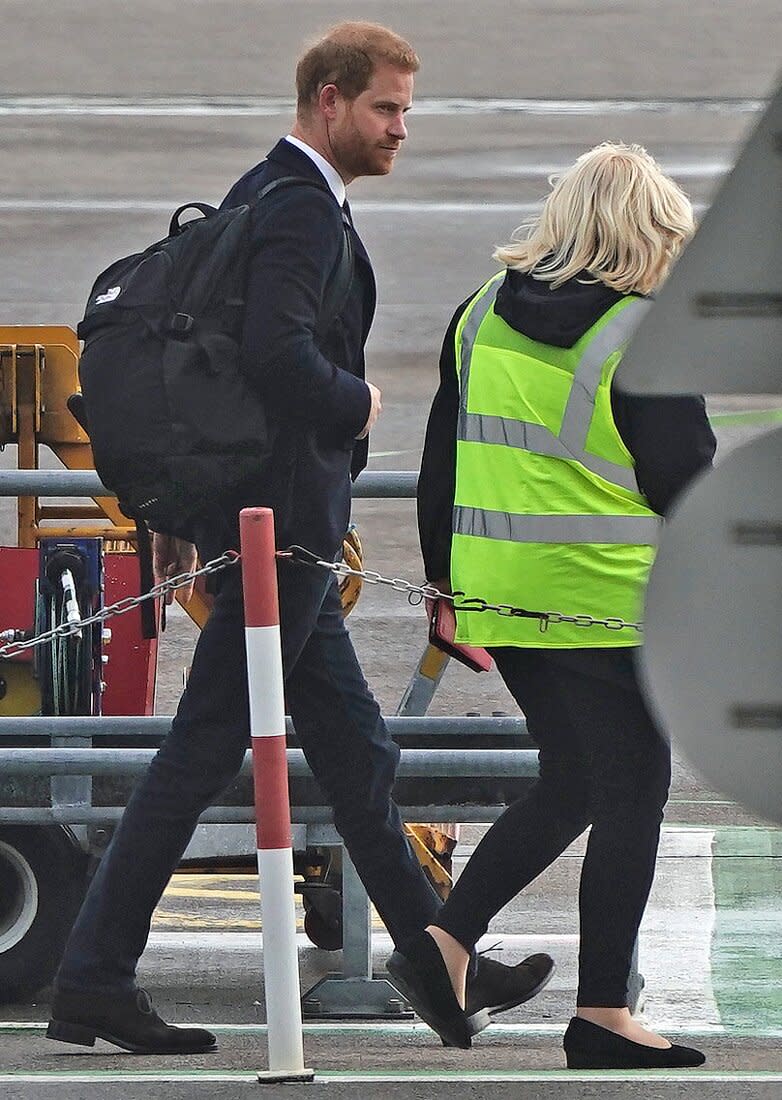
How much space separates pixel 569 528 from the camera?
4.12 m

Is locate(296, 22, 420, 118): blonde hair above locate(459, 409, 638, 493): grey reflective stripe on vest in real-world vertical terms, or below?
above

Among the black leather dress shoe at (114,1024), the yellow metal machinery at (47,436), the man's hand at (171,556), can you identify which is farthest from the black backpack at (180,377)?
the yellow metal machinery at (47,436)

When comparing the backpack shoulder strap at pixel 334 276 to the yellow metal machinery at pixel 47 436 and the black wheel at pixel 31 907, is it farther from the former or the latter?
the black wheel at pixel 31 907

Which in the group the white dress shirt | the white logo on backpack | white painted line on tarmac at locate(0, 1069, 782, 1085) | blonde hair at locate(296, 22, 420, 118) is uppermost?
blonde hair at locate(296, 22, 420, 118)

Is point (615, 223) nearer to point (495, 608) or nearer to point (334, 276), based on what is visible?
point (334, 276)

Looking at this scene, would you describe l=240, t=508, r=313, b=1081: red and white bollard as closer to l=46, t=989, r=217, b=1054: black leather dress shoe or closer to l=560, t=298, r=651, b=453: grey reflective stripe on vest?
l=46, t=989, r=217, b=1054: black leather dress shoe

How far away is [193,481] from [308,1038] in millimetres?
1339

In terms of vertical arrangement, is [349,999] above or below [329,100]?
below

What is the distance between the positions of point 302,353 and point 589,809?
1.09 metres

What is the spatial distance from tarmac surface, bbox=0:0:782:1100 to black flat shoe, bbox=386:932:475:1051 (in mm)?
82

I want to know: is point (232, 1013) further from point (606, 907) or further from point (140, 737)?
point (606, 907)

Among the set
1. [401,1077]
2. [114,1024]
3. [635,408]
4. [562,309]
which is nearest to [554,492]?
[635,408]

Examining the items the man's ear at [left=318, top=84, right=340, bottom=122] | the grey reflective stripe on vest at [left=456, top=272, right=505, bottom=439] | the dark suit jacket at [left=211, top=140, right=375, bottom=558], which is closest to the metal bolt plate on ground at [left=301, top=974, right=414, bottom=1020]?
the dark suit jacket at [left=211, top=140, right=375, bottom=558]

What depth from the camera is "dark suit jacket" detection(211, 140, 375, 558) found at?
4.07 metres
